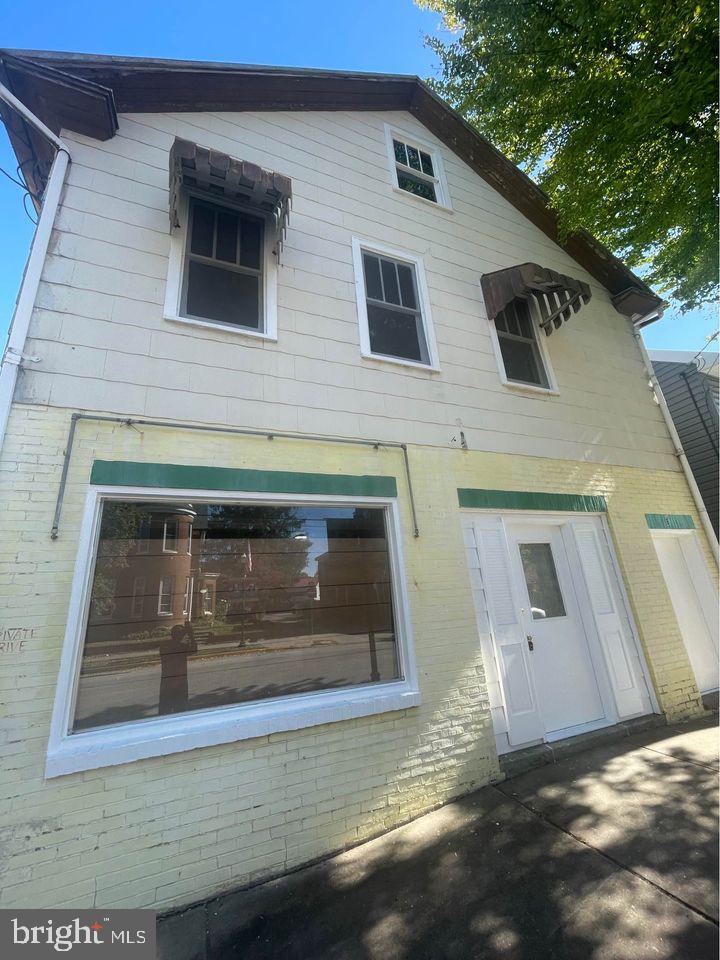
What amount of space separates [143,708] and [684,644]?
676cm

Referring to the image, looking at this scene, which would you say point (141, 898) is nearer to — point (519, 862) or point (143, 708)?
point (143, 708)

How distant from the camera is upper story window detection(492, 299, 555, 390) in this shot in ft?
19.9

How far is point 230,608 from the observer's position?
3.44m

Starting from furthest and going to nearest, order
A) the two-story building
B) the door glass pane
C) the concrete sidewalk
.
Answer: the door glass pane, the two-story building, the concrete sidewalk

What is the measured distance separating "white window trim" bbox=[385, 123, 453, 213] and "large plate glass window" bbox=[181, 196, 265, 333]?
264cm

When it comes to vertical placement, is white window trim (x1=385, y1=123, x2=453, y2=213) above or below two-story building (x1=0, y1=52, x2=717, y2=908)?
above

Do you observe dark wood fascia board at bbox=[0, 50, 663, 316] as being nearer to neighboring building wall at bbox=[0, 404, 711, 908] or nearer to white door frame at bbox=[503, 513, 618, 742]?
neighboring building wall at bbox=[0, 404, 711, 908]

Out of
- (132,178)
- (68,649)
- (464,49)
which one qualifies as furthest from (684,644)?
(464,49)

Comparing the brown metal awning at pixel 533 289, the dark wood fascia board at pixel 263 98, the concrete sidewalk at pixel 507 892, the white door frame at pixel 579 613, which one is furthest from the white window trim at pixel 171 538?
the brown metal awning at pixel 533 289

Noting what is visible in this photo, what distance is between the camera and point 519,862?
2848 millimetres

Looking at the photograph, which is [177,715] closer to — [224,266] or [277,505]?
[277,505]

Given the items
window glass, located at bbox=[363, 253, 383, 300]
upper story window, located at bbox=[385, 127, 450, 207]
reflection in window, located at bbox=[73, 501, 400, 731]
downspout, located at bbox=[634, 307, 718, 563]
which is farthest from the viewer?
downspout, located at bbox=[634, 307, 718, 563]

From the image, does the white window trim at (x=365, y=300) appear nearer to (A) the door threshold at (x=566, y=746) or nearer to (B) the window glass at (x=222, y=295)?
(B) the window glass at (x=222, y=295)

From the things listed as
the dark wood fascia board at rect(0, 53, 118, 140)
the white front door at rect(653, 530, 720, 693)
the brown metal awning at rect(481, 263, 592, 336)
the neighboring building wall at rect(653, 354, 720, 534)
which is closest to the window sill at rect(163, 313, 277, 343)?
the dark wood fascia board at rect(0, 53, 118, 140)
